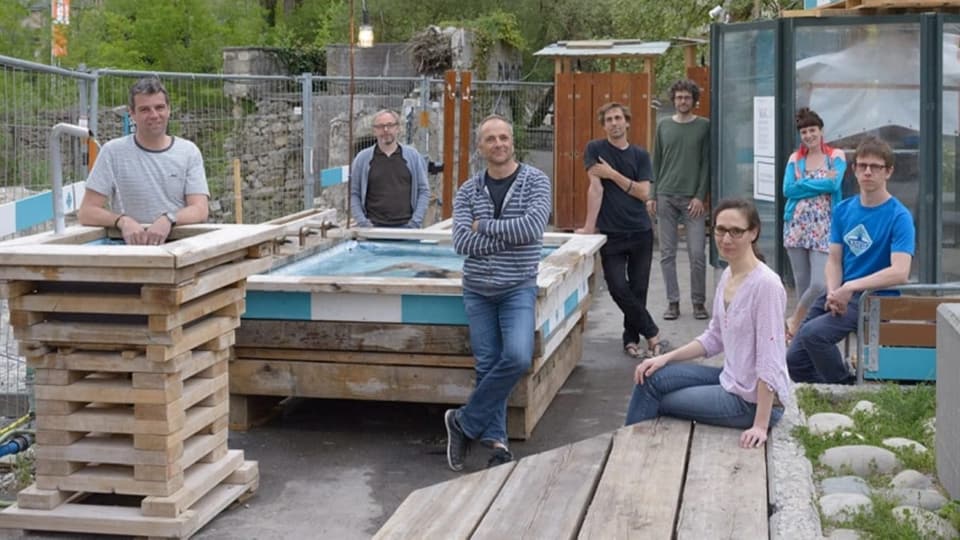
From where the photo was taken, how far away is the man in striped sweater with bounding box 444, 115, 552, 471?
750cm

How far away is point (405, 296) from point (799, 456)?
2808 millimetres

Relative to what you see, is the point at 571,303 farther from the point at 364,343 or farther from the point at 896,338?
the point at 896,338

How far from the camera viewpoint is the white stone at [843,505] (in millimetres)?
5199

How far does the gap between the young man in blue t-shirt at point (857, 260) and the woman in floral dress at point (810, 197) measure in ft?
6.83

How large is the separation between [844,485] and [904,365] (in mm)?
2387

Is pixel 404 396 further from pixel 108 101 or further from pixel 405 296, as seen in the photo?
pixel 108 101

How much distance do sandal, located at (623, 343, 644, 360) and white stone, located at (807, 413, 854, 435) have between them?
12.2ft

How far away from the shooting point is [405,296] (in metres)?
7.89

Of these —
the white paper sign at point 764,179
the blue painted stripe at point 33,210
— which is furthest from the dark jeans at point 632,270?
the blue painted stripe at point 33,210

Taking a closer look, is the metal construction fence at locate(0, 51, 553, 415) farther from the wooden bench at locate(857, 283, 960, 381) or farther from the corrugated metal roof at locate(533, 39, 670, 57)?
the wooden bench at locate(857, 283, 960, 381)

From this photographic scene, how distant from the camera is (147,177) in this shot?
7188 mm

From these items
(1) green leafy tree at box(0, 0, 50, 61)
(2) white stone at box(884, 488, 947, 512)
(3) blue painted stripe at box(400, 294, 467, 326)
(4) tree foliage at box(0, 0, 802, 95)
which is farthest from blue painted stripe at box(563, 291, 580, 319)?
(1) green leafy tree at box(0, 0, 50, 61)

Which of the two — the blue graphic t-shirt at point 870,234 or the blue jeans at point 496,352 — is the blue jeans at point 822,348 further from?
the blue jeans at point 496,352

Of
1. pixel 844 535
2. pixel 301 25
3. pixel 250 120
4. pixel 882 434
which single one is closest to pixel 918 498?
pixel 844 535
